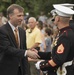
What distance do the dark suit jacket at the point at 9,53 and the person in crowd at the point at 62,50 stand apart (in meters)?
1.07

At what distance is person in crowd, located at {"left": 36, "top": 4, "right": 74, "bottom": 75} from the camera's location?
6.41 metres

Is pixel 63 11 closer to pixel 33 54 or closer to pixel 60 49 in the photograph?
pixel 60 49

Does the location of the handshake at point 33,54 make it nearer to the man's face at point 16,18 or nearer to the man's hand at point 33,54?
the man's hand at point 33,54

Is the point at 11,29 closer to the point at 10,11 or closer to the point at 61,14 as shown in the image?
the point at 10,11

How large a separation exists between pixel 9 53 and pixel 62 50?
5.52ft

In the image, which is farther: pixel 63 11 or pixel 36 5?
pixel 36 5

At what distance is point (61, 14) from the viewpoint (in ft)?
21.7

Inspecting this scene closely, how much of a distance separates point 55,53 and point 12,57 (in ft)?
5.42

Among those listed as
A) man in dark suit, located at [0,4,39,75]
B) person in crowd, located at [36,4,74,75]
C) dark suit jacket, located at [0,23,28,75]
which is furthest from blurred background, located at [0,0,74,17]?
person in crowd, located at [36,4,74,75]

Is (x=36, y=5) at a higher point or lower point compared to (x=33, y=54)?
lower

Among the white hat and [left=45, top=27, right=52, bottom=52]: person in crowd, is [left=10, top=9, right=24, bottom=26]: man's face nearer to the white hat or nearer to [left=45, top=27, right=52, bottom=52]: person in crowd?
the white hat

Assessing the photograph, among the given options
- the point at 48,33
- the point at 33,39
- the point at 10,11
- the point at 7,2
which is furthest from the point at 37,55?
the point at 7,2

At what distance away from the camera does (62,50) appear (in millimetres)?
6402

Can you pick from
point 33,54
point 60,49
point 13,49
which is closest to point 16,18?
point 13,49
